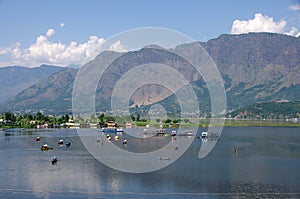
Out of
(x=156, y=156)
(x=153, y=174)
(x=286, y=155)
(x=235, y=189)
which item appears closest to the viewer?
(x=235, y=189)

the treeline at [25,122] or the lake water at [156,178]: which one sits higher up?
the treeline at [25,122]

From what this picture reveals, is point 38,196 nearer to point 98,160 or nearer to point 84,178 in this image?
point 84,178

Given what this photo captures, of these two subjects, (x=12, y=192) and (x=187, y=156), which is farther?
(x=187, y=156)

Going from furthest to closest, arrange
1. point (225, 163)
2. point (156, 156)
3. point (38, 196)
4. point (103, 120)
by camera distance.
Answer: point (103, 120) → point (156, 156) → point (225, 163) → point (38, 196)

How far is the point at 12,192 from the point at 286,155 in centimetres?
4381

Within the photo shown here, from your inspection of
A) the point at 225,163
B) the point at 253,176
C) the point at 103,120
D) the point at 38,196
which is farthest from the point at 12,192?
the point at 103,120

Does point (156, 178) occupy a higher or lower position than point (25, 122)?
lower

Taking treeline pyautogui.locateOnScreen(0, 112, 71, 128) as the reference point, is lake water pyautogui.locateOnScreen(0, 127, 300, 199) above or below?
below

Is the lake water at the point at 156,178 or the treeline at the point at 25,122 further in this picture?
the treeline at the point at 25,122

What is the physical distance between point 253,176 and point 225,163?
958cm

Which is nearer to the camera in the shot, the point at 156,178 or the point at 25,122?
the point at 156,178

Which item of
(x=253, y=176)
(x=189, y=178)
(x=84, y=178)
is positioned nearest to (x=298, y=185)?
(x=253, y=176)

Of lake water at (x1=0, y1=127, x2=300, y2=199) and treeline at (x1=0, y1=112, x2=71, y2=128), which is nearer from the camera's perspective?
lake water at (x1=0, y1=127, x2=300, y2=199)

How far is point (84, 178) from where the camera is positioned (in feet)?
133
